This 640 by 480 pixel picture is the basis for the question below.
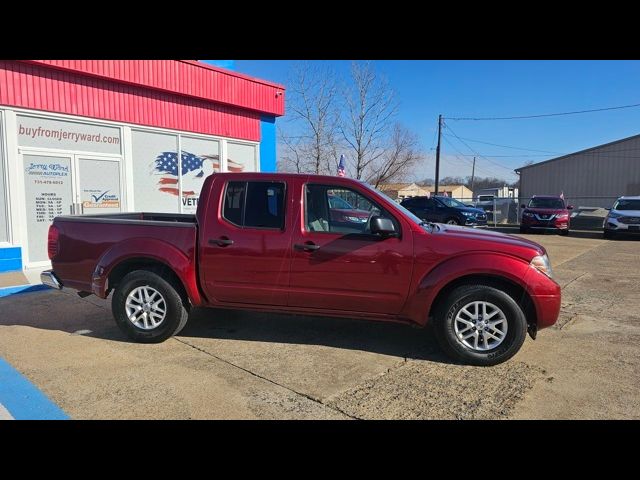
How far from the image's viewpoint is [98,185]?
9656 mm

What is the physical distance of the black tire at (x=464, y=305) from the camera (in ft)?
13.4

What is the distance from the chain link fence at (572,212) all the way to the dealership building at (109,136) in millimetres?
14611

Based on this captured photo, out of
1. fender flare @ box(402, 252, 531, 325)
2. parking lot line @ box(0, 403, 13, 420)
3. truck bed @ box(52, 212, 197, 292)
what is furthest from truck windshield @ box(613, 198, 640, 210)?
parking lot line @ box(0, 403, 13, 420)

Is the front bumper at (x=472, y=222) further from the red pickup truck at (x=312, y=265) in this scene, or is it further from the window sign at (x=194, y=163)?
the red pickup truck at (x=312, y=265)

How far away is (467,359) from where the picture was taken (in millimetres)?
4164

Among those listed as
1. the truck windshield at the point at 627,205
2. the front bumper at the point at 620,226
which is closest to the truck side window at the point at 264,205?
the front bumper at the point at 620,226

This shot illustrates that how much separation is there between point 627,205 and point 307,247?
57.7 feet

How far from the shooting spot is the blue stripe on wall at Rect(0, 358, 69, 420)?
317 centimetres

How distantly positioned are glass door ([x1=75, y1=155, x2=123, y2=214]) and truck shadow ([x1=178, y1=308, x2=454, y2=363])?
5168 mm
